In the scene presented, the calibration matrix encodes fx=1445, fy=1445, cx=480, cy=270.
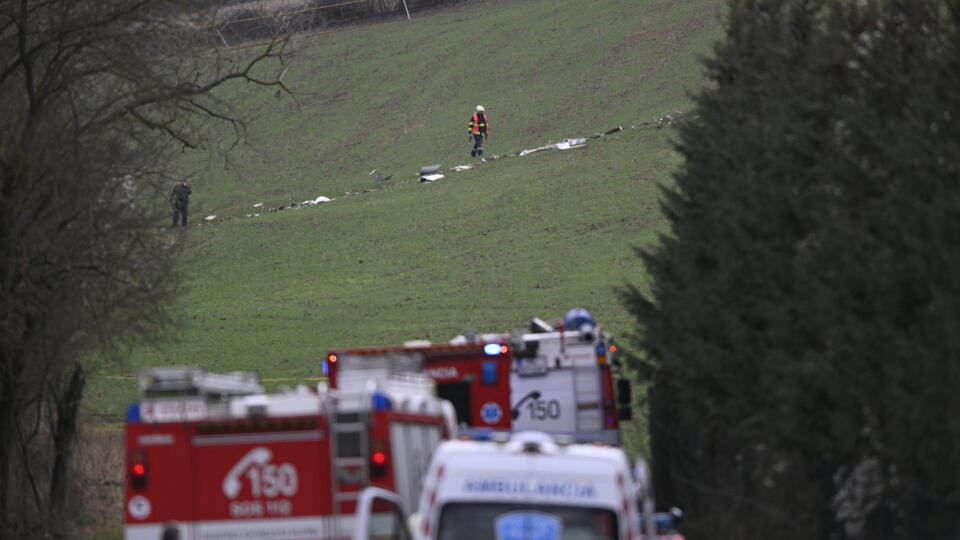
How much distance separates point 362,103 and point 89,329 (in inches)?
2148

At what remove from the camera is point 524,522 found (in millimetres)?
9289

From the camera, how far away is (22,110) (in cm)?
1967

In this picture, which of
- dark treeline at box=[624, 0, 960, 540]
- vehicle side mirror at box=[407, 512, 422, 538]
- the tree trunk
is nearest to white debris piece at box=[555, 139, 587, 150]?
the tree trunk

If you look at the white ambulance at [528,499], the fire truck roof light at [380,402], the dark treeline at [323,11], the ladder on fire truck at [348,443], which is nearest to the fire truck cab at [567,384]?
the ladder on fire truck at [348,443]

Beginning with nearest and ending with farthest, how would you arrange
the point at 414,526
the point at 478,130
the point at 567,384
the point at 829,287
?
the point at 414,526, the point at 829,287, the point at 567,384, the point at 478,130

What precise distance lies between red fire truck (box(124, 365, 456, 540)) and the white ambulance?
135 centimetres

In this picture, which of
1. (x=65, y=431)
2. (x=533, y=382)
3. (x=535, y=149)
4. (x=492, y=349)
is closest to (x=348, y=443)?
(x=492, y=349)

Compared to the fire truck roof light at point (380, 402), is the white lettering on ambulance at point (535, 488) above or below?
below

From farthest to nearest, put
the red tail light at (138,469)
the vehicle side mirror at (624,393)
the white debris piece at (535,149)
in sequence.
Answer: the white debris piece at (535,149), the vehicle side mirror at (624,393), the red tail light at (138,469)

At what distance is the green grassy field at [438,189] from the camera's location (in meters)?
37.8

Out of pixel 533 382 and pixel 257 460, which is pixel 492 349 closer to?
pixel 533 382

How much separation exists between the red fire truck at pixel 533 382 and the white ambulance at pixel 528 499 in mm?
7344

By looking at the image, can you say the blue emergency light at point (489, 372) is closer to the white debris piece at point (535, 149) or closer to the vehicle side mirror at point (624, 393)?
the vehicle side mirror at point (624, 393)

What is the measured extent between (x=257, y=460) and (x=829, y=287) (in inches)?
185
